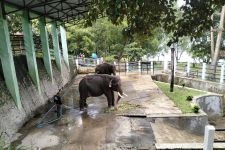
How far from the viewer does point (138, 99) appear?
9.55 metres

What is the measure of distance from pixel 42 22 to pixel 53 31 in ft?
8.22

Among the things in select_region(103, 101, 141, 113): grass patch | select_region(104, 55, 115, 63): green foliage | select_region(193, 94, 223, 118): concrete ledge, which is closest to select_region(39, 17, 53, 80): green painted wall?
select_region(103, 101, 141, 113): grass patch

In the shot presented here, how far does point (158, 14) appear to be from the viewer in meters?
3.52

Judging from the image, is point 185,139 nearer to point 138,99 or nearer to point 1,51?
point 138,99

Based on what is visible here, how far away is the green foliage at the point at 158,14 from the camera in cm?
317

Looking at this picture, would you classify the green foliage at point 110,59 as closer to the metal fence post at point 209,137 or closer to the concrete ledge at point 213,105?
A: the concrete ledge at point 213,105

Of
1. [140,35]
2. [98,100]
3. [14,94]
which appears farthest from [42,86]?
[140,35]

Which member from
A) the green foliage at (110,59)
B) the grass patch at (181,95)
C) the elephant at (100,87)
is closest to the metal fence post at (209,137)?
the grass patch at (181,95)

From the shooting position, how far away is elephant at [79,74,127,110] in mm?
8328

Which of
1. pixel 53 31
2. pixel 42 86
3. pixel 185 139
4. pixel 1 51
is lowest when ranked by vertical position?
pixel 185 139

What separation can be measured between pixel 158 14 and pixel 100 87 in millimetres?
5206

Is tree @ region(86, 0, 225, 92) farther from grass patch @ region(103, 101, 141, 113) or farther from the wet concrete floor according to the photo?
grass patch @ region(103, 101, 141, 113)

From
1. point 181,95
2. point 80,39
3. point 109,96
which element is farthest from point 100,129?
point 80,39

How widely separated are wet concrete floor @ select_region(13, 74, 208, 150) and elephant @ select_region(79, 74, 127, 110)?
18.1 inches
